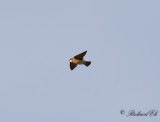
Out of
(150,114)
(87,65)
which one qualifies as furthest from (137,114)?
(87,65)

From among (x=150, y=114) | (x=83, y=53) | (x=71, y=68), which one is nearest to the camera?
(x=150, y=114)

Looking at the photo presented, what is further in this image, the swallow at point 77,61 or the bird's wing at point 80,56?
the swallow at point 77,61

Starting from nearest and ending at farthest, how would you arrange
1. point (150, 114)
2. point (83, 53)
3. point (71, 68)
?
point (150, 114)
point (83, 53)
point (71, 68)

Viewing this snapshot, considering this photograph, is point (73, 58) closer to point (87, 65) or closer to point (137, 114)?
point (87, 65)

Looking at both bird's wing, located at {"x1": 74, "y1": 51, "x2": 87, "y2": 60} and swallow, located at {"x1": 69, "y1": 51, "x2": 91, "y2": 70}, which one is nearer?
bird's wing, located at {"x1": 74, "y1": 51, "x2": 87, "y2": 60}

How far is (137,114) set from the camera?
1372 inches

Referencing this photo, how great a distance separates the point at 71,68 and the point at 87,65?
1828 millimetres

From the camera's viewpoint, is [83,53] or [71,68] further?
[71,68]

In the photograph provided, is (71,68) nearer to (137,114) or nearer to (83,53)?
(83,53)

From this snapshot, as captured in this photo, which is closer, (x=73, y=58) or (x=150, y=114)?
(x=150, y=114)

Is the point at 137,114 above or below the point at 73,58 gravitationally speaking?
below

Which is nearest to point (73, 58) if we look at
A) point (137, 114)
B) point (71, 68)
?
point (71, 68)

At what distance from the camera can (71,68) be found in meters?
39.0

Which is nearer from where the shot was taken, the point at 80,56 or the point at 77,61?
the point at 80,56
